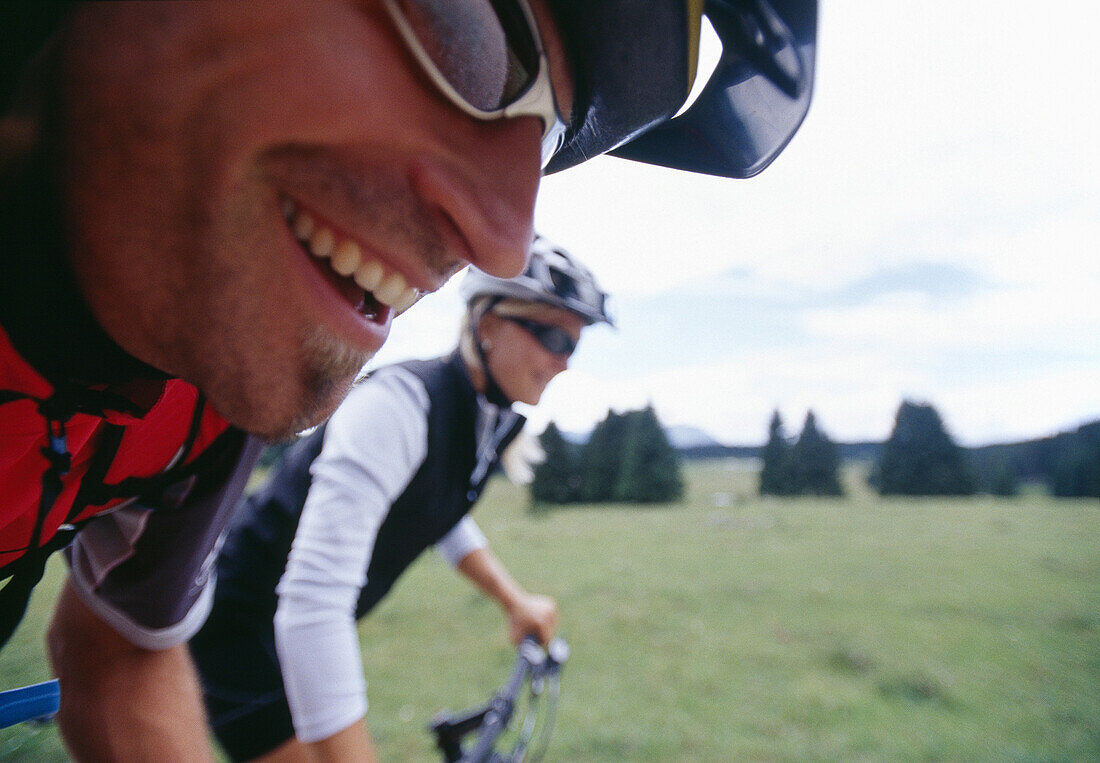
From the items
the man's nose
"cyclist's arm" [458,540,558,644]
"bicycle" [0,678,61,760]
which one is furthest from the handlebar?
"cyclist's arm" [458,540,558,644]

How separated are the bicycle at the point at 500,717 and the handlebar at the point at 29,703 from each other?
155 centimetres

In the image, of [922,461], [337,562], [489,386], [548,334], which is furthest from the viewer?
[922,461]

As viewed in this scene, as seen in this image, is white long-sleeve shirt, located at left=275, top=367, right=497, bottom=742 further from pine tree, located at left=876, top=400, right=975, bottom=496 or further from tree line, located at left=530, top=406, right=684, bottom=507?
pine tree, located at left=876, top=400, right=975, bottom=496

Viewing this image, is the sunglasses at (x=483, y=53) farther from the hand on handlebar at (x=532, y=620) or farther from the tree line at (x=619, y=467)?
the tree line at (x=619, y=467)

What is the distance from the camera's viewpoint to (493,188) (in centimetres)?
86

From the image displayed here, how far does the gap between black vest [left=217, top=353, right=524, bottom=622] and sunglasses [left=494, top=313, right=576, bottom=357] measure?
0.50 m

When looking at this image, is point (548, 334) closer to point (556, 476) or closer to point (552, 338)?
point (552, 338)

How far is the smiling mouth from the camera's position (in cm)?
Answer: 73

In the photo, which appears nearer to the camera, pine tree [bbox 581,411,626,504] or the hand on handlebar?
the hand on handlebar

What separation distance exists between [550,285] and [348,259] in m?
2.12

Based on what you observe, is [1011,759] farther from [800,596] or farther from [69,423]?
[69,423]

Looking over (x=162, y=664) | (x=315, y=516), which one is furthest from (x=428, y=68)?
(x=162, y=664)

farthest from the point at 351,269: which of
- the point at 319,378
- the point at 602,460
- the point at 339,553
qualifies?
the point at 602,460

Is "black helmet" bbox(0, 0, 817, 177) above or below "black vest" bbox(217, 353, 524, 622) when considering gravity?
above
